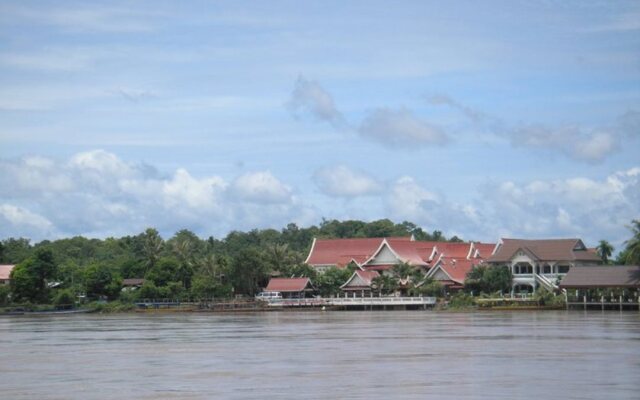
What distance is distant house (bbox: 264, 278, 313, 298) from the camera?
268 ft

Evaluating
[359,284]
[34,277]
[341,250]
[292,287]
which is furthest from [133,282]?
[359,284]

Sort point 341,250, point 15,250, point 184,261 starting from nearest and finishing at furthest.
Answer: point 184,261
point 341,250
point 15,250

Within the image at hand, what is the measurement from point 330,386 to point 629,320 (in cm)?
3048

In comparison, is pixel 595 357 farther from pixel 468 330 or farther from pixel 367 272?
pixel 367 272

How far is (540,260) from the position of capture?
75062 millimetres

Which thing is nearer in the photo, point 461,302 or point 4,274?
point 461,302

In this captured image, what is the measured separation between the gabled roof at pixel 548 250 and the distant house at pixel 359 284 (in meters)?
9.91

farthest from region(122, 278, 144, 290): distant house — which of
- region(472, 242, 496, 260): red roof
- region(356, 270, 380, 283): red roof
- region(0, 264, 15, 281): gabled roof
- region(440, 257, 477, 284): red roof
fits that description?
region(472, 242, 496, 260): red roof

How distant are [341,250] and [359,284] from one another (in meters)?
11.6

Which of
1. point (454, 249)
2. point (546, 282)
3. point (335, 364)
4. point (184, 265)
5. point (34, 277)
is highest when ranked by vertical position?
point (454, 249)

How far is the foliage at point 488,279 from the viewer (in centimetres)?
7381

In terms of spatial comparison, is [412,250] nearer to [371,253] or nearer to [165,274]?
[371,253]

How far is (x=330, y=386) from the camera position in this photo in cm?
2203

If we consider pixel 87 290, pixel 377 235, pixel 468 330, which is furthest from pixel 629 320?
pixel 377 235
